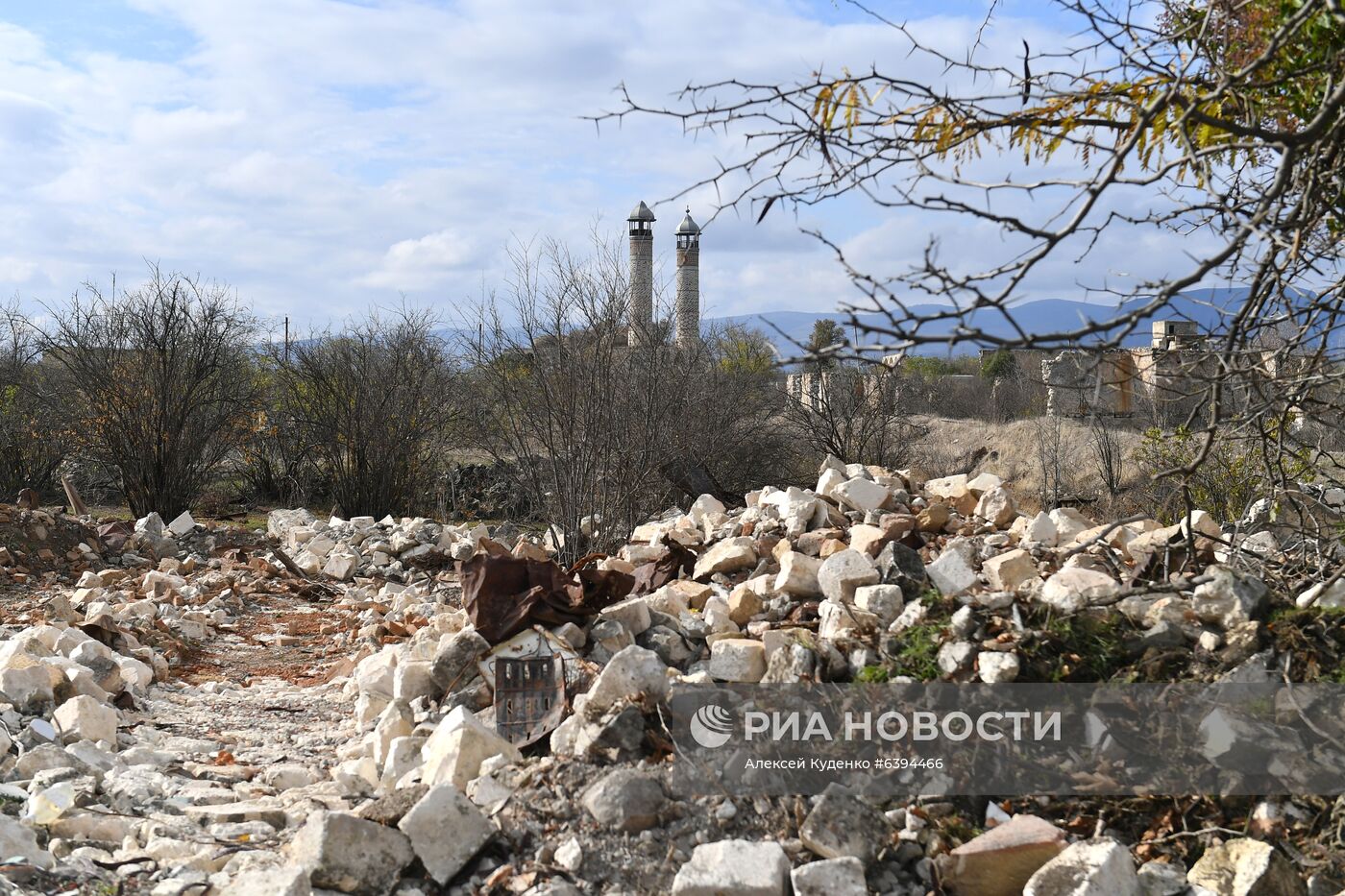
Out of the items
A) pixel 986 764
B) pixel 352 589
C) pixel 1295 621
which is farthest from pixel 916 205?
pixel 352 589

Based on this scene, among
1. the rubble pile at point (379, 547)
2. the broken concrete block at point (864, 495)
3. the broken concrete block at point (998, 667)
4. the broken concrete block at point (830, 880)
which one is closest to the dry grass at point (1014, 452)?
the rubble pile at point (379, 547)

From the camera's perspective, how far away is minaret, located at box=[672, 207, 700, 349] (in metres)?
13.7

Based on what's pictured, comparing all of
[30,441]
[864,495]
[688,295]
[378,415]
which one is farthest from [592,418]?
[688,295]

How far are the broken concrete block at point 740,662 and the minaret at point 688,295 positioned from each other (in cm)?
144

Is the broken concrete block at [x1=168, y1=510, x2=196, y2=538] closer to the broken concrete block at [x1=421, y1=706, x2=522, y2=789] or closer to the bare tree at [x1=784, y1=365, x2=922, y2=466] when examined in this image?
the bare tree at [x1=784, y1=365, x2=922, y2=466]

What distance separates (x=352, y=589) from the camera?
29.0 ft

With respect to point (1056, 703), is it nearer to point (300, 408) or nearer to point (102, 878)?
point (102, 878)

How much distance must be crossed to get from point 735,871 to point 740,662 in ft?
3.47

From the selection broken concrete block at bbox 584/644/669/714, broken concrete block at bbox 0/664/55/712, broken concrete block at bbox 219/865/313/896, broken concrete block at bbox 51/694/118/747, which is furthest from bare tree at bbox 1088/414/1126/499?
broken concrete block at bbox 219/865/313/896

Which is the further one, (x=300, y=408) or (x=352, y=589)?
(x=300, y=408)

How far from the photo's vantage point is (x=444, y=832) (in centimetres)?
297

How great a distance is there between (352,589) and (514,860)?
624cm

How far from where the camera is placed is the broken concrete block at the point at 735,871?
2.73 m

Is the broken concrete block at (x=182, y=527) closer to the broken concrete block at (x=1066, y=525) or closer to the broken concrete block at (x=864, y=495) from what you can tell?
the broken concrete block at (x=864, y=495)
